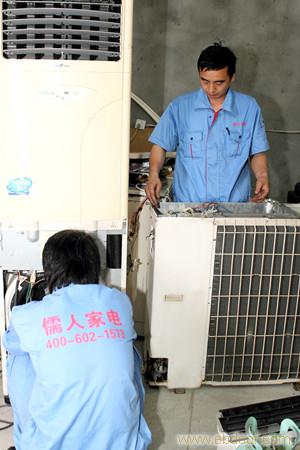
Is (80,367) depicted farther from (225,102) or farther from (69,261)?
(225,102)

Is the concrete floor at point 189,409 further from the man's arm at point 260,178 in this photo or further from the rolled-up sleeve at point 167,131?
the rolled-up sleeve at point 167,131

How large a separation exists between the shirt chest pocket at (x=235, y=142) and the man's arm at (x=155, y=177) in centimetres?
29

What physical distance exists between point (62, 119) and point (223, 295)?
93 centimetres

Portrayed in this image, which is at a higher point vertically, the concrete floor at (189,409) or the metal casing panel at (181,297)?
the metal casing panel at (181,297)

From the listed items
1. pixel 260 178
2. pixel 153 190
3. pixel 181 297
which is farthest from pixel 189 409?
pixel 260 178

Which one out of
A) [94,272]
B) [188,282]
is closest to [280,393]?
[188,282]

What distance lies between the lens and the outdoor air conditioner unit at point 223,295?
2.02 metres

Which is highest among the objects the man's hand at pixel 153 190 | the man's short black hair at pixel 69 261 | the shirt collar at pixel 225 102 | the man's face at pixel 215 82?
the man's face at pixel 215 82

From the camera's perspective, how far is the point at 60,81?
1694mm

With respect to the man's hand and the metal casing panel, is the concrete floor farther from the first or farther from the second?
the man's hand

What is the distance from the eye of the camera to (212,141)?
2209mm

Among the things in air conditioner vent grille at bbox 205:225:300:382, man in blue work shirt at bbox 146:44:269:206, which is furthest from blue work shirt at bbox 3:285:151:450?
man in blue work shirt at bbox 146:44:269:206

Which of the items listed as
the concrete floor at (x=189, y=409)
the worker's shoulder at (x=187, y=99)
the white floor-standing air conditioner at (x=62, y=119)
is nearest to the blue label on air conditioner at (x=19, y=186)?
the white floor-standing air conditioner at (x=62, y=119)

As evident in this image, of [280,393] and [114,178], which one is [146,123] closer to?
[114,178]
